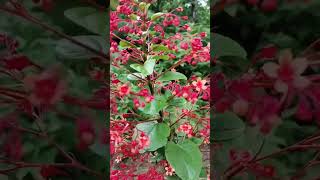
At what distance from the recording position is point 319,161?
0.73 m

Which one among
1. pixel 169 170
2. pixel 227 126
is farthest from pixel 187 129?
pixel 227 126

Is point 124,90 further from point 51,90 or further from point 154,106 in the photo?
point 51,90

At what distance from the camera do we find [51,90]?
2.26 feet

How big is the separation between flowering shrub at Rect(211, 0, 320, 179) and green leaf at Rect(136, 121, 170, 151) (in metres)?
0.64

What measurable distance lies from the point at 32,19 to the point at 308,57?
497 mm

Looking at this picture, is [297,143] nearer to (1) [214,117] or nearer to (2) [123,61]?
(1) [214,117]

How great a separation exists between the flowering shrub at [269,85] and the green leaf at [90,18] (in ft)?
0.67

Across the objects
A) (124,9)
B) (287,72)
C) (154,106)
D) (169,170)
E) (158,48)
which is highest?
(124,9)

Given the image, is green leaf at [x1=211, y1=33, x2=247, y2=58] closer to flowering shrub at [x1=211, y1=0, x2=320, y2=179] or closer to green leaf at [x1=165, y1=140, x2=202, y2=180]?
flowering shrub at [x1=211, y1=0, x2=320, y2=179]

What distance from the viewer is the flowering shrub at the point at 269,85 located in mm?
703

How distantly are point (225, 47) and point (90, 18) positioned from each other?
25cm

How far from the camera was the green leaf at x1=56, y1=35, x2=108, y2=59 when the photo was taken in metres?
0.70

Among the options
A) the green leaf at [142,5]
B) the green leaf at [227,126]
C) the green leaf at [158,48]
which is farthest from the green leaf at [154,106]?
the green leaf at [227,126]

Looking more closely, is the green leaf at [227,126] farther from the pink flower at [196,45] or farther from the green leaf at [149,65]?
the pink flower at [196,45]
